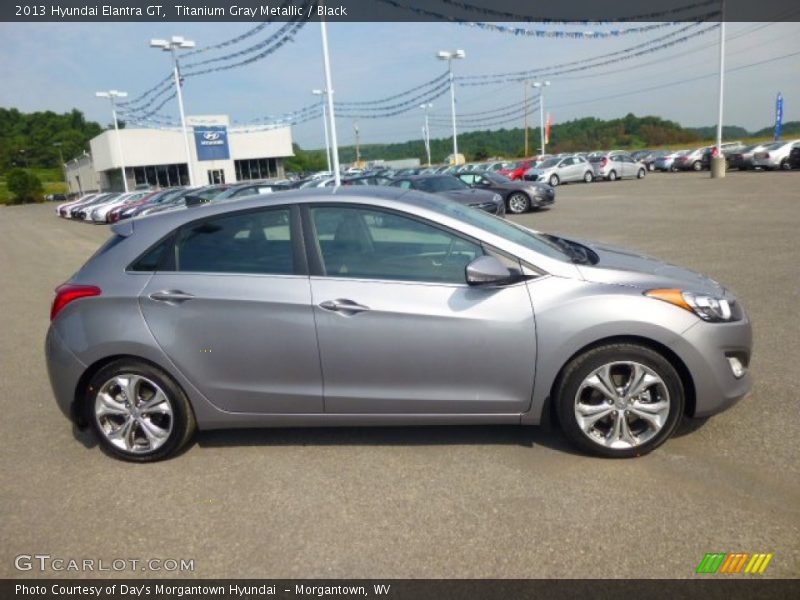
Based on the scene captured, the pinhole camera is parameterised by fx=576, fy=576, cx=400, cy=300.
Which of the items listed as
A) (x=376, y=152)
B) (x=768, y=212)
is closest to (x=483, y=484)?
(x=768, y=212)

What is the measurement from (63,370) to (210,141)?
195 ft

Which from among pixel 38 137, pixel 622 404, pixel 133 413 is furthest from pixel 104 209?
pixel 38 137

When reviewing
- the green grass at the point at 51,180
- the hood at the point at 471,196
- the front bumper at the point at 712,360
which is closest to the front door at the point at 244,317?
the front bumper at the point at 712,360

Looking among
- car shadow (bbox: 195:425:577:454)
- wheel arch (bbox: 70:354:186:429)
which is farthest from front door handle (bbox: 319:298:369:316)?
wheel arch (bbox: 70:354:186:429)

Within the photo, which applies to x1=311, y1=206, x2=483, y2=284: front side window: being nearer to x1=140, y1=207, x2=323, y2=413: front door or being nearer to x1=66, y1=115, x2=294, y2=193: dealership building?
x1=140, y1=207, x2=323, y2=413: front door

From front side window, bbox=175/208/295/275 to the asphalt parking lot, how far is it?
1.20 m

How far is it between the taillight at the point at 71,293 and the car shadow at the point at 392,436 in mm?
1181

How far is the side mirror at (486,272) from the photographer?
3117mm

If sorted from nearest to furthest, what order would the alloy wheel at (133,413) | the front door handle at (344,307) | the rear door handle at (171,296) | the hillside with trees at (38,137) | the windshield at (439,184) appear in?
the front door handle at (344,307) < the rear door handle at (171,296) < the alloy wheel at (133,413) < the windshield at (439,184) < the hillside with trees at (38,137)

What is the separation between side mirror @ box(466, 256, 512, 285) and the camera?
3117 millimetres

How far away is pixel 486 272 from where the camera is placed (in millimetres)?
3115

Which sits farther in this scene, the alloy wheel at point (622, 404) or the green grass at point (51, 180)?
the green grass at point (51, 180)

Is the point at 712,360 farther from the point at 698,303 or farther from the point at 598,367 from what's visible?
the point at 598,367

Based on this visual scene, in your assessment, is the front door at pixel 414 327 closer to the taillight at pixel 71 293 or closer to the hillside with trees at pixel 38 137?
the taillight at pixel 71 293
